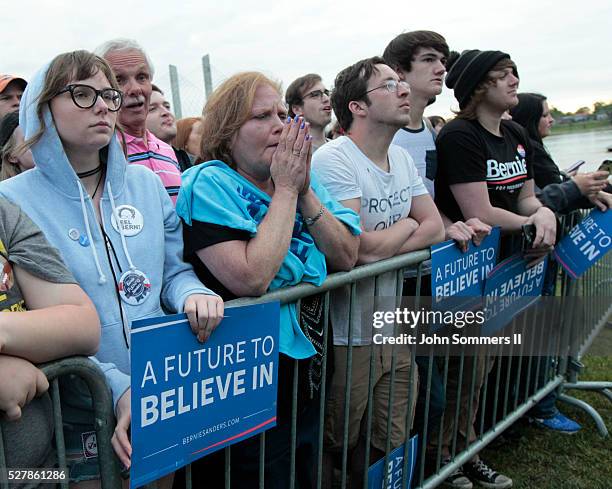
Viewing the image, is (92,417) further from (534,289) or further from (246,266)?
(534,289)

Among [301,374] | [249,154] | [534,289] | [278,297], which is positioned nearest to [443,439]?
[534,289]

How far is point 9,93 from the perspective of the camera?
329cm

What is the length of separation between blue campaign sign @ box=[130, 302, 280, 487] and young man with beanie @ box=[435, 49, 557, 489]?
1480 mm

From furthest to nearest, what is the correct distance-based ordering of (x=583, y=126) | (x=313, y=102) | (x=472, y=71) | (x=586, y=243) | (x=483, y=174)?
(x=583, y=126), (x=313, y=102), (x=586, y=243), (x=472, y=71), (x=483, y=174)

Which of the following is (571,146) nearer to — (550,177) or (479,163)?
(550,177)

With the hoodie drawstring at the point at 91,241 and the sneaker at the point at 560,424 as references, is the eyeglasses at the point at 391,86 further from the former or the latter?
the sneaker at the point at 560,424

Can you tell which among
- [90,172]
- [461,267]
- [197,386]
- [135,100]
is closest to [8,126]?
[135,100]

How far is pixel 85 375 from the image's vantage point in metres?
1.48

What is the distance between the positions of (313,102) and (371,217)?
253 cm

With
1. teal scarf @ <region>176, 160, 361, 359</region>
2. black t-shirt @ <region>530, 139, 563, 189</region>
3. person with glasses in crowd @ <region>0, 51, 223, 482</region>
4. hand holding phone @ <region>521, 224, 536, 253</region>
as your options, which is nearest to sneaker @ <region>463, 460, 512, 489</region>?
hand holding phone @ <region>521, 224, 536, 253</region>

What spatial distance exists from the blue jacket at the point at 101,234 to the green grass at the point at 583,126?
5.20 m

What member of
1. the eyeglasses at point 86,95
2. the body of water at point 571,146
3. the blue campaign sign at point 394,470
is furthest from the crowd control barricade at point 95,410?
the body of water at point 571,146

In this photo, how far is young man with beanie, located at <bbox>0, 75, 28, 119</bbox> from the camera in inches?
129

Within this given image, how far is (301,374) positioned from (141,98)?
1.59 meters
